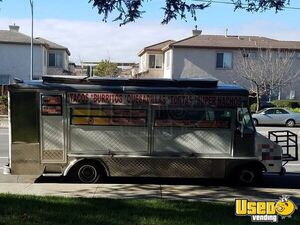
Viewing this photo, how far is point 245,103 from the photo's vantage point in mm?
9867

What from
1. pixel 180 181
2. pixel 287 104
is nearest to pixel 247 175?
pixel 180 181

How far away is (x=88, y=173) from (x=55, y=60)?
157ft

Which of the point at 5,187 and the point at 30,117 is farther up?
the point at 30,117

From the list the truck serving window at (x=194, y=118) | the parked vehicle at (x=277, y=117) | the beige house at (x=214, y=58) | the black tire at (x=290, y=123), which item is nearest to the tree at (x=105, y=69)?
the beige house at (x=214, y=58)

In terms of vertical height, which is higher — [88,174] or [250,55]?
[250,55]

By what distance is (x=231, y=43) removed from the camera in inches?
1772

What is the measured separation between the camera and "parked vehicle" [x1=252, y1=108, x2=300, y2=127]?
99.2ft

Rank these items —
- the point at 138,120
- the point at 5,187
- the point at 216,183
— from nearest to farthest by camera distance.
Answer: the point at 5,187, the point at 138,120, the point at 216,183

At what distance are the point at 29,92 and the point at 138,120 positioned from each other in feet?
7.05

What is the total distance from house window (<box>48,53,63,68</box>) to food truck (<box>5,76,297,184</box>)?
155 ft

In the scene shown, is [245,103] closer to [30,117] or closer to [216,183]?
[216,183]

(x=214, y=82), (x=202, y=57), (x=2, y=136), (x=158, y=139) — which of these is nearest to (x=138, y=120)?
(x=158, y=139)

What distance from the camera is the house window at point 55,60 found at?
56062 mm

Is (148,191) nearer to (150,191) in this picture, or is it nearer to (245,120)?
(150,191)
